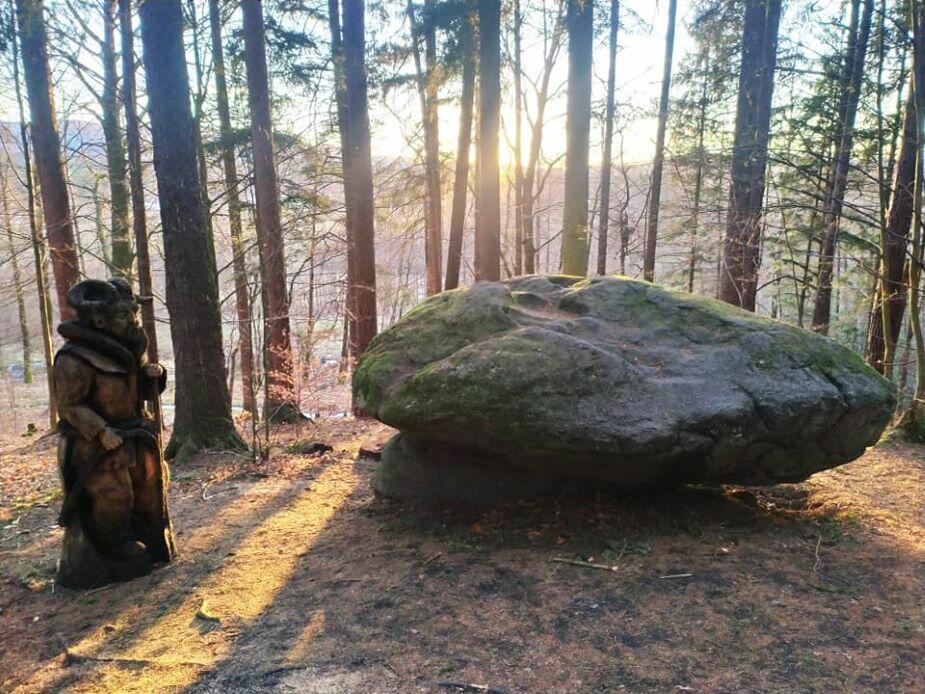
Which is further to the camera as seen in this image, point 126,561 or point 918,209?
point 918,209

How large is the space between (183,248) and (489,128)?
17.9ft

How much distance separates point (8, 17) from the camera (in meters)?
8.55

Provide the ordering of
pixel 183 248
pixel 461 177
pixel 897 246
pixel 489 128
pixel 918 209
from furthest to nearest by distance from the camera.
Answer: pixel 461 177
pixel 489 128
pixel 897 246
pixel 183 248
pixel 918 209

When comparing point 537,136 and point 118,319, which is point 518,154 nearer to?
point 537,136

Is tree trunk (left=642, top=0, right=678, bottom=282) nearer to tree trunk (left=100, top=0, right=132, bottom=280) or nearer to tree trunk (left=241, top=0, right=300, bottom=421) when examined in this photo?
tree trunk (left=241, top=0, right=300, bottom=421)

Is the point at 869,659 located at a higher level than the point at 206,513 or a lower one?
higher

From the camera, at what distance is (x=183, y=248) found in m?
7.25

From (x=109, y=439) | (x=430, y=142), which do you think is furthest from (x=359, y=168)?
(x=109, y=439)

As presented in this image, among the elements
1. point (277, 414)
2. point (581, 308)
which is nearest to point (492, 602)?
point (581, 308)

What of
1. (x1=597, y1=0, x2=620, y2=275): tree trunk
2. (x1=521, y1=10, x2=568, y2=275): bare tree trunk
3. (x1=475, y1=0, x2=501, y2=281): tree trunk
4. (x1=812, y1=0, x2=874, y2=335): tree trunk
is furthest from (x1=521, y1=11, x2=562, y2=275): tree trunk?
(x1=812, y1=0, x2=874, y2=335): tree trunk

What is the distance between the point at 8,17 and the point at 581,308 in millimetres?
9781

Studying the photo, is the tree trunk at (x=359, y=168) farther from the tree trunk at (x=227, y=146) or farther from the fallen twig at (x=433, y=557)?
the fallen twig at (x=433, y=557)

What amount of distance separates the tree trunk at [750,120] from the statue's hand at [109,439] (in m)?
8.56

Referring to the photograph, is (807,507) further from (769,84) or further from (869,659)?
(769,84)
